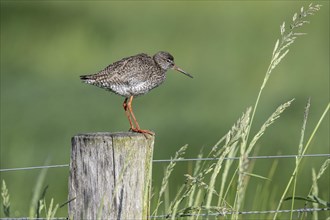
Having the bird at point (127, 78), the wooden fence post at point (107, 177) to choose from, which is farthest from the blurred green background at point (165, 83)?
the wooden fence post at point (107, 177)

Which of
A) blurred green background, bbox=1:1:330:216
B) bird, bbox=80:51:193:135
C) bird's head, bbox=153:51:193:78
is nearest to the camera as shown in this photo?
bird, bbox=80:51:193:135

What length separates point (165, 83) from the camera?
15242 mm

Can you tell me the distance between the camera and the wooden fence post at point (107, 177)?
14.2 ft

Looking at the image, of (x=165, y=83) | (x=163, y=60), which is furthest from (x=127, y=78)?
(x=165, y=83)

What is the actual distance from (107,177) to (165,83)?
11.0 metres

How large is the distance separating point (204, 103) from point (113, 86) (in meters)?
7.41

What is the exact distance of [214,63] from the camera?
17172mm

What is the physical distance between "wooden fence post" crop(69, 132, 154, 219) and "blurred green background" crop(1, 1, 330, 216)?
4.78 m

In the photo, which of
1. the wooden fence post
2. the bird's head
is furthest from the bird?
the wooden fence post

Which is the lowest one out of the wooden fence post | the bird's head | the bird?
the wooden fence post

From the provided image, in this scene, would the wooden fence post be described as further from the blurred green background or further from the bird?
the blurred green background

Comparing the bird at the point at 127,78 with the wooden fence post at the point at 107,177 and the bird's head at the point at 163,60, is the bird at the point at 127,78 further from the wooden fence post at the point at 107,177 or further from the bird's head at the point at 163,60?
the wooden fence post at the point at 107,177

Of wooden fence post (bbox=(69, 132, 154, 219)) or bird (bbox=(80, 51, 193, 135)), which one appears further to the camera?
bird (bbox=(80, 51, 193, 135))

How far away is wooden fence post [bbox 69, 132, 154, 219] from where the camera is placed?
14.2 feet
